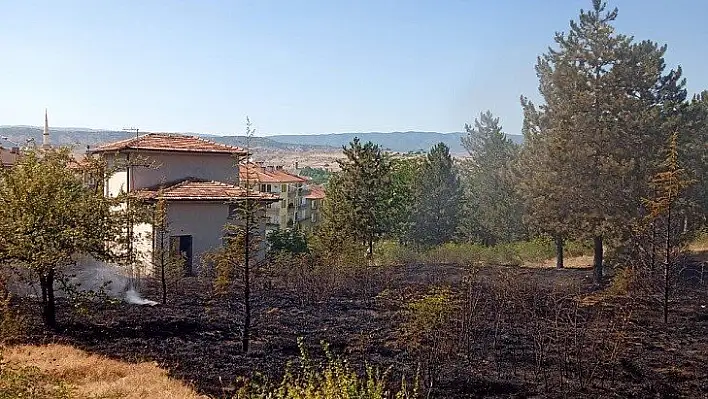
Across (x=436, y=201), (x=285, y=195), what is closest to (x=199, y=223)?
(x=436, y=201)

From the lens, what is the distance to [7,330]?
1072 cm

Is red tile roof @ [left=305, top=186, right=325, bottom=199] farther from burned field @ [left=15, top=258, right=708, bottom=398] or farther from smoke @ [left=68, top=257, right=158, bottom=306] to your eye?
burned field @ [left=15, top=258, right=708, bottom=398]

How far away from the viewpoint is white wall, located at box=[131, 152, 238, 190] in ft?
80.8

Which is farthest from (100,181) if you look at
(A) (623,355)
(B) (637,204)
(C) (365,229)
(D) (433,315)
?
(B) (637,204)

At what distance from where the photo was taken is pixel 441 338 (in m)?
11.8

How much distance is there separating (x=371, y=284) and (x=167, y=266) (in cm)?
566

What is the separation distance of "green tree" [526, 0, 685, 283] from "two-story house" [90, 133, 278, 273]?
9.98 m

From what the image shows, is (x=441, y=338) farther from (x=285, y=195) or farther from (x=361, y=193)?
(x=285, y=195)

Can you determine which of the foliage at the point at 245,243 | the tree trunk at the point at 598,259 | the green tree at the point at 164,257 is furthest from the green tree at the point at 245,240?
the tree trunk at the point at 598,259

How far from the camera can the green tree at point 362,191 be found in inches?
1005

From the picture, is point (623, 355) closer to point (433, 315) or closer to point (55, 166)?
point (433, 315)

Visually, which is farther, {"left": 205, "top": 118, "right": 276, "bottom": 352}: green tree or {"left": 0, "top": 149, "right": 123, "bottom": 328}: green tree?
{"left": 0, "top": 149, "right": 123, "bottom": 328}: green tree

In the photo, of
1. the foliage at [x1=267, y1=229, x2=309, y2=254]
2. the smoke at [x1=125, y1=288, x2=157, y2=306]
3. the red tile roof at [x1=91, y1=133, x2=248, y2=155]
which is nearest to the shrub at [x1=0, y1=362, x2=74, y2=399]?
the smoke at [x1=125, y1=288, x2=157, y2=306]

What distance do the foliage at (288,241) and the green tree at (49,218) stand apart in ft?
42.8
